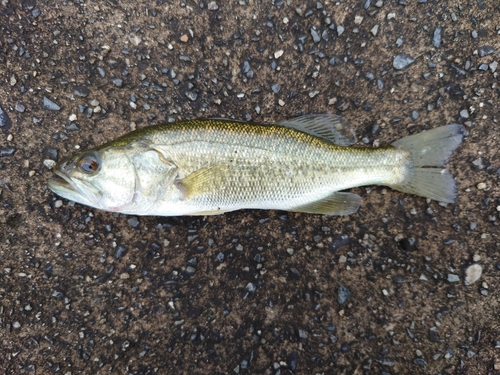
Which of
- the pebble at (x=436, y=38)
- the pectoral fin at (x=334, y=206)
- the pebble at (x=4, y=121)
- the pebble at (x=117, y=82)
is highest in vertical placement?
the pebble at (x=436, y=38)

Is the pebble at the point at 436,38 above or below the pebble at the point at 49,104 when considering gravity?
above

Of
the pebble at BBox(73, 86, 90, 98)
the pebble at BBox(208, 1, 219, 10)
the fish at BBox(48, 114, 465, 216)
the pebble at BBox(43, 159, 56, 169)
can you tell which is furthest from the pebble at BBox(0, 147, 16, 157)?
the pebble at BBox(208, 1, 219, 10)

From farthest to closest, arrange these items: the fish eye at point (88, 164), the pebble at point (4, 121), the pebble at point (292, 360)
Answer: the pebble at point (4, 121)
the pebble at point (292, 360)
the fish eye at point (88, 164)

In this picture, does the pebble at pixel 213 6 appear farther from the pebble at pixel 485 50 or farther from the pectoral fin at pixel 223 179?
the pebble at pixel 485 50

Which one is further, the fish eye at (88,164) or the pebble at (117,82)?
the pebble at (117,82)

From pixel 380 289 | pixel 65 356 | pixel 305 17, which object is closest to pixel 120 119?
pixel 305 17

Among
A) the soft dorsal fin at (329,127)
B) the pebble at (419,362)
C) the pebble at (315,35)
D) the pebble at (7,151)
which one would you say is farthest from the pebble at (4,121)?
the pebble at (419,362)
